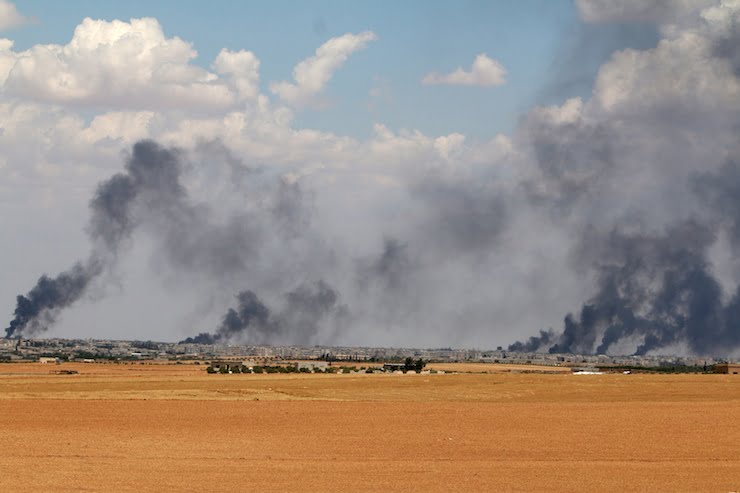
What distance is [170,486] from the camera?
118ft

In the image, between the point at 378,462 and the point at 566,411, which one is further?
the point at 566,411

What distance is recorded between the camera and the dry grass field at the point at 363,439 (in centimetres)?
3856

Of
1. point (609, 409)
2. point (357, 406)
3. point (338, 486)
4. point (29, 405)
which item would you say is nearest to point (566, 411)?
point (609, 409)

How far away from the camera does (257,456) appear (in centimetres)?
4641

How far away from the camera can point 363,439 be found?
54.7m

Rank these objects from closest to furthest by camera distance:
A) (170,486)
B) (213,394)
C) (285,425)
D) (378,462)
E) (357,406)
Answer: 1. (170,486)
2. (378,462)
3. (285,425)
4. (357,406)
5. (213,394)

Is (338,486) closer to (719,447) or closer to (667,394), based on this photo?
(719,447)

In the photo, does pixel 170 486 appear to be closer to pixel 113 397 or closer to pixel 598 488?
pixel 598 488

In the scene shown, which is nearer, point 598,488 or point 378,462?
point 598,488

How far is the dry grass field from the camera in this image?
127 feet

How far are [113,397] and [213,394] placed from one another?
8415 millimetres

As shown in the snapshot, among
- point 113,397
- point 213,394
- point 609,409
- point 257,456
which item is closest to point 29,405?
point 113,397

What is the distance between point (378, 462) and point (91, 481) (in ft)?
40.4

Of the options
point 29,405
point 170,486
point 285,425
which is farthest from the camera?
point 29,405
